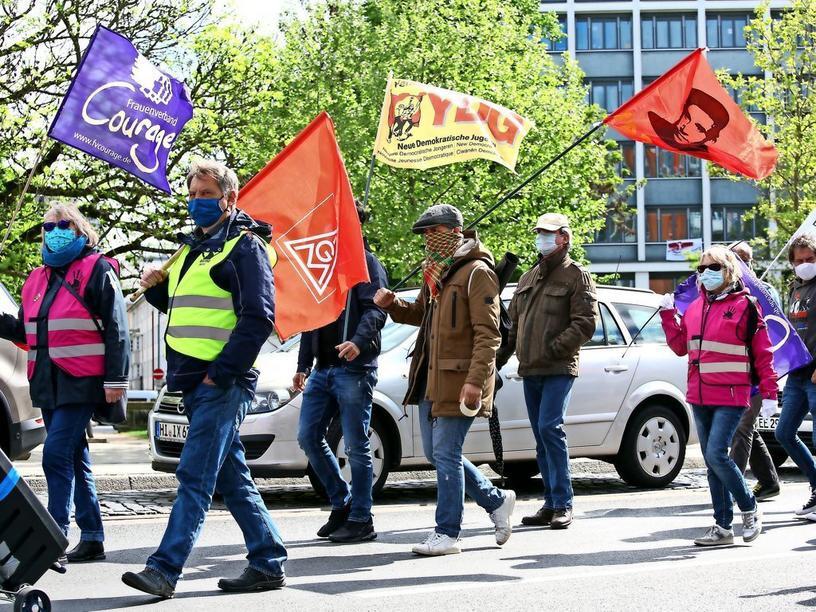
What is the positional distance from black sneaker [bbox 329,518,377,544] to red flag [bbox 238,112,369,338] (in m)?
1.38

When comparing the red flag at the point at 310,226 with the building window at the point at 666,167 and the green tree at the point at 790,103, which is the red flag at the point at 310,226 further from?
the building window at the point at 666,167

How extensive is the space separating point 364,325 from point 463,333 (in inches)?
30.9

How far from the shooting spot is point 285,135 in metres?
28.2

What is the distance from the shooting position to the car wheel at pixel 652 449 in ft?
37.2

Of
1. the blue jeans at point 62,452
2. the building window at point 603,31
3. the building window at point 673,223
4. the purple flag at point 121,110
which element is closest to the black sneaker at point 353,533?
the blue jeans at point 62,452

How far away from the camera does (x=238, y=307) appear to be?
6.18 metres

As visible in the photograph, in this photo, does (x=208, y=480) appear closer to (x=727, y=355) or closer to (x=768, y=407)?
(x=727, y=355)

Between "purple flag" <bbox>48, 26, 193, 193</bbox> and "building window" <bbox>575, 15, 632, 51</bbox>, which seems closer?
"purple flag" <bbox>48, 26, 193, 193</bbox>

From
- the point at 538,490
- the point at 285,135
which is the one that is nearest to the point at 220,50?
the point at 285,135

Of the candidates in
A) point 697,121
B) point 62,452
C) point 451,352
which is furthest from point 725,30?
point 62,452

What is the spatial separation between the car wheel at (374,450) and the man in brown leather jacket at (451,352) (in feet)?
7.23

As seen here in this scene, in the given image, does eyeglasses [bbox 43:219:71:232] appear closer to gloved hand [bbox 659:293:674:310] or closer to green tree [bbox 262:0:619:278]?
gloved hand [bbox 659:293:674:310]

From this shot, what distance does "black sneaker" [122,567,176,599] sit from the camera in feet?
19.2

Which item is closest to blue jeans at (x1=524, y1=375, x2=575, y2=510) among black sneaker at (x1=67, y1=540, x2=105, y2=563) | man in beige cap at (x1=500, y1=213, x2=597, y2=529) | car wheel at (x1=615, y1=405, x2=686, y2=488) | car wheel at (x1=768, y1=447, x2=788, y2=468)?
man in beige cap at (x1=500, y1=213, x2=597, y2=529)
